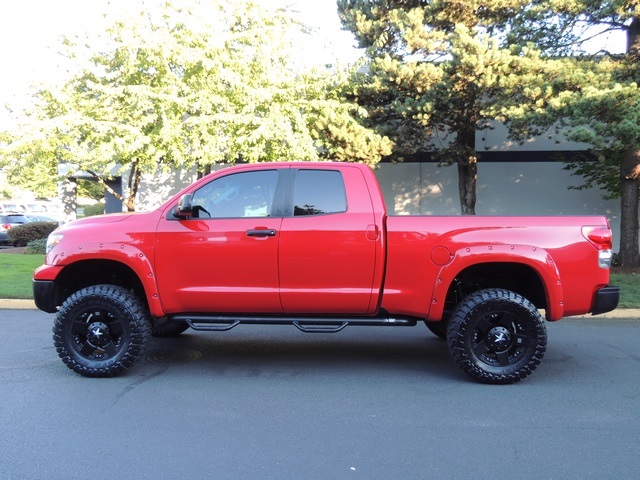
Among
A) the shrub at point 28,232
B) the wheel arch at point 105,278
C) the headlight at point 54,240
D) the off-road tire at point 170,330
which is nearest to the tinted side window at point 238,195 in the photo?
the wheel arch at point 105,278

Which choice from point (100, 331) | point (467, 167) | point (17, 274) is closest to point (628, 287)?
point (467, 167)

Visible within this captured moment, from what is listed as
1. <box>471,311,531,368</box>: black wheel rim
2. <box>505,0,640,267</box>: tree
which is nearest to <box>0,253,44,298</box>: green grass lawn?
<box>471,311,531,368</box>: black wheel rim

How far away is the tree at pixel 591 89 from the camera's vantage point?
33.3ft

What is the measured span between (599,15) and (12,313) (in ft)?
41.4

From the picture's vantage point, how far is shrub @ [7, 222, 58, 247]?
66.2 ft

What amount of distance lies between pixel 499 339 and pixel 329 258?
1760 mm

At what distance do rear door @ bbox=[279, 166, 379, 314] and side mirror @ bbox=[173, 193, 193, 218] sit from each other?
2.97 feet

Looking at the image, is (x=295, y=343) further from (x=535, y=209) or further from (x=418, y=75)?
(x=535, y=209)

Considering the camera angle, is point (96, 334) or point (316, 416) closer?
point (316, 416)

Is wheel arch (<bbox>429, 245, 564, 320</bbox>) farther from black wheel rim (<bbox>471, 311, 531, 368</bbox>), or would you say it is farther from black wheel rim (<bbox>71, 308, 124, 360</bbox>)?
black wheel rim (<bbox>71, 308, 124, 360</bbox>)

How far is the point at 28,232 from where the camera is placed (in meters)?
20.2

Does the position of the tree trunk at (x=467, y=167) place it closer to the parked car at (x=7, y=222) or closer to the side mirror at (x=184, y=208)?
the side mirror at (x=184, y=208)

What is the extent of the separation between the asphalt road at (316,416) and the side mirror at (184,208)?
1.59 m

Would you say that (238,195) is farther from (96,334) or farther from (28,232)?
(28,232)
